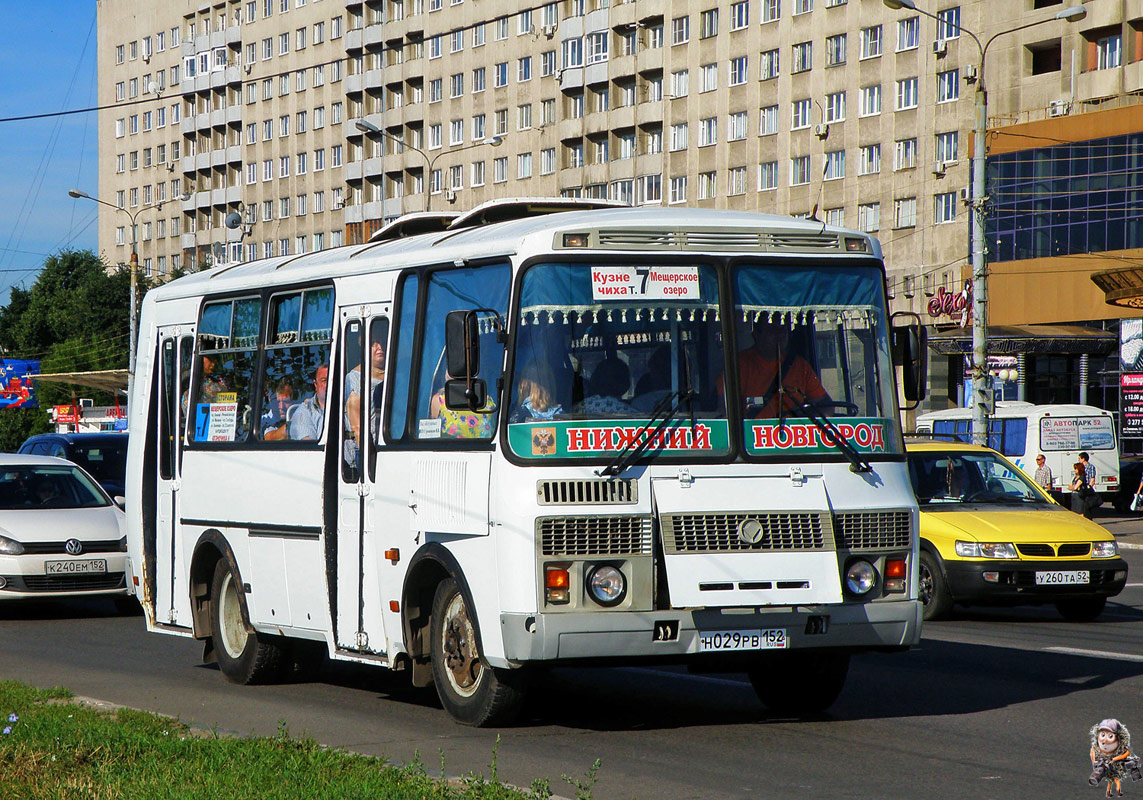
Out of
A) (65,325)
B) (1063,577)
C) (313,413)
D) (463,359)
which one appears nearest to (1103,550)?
(1063,577)

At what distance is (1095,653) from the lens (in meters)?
13.1

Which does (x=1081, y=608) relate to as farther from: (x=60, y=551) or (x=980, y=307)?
(x=980, y=307)

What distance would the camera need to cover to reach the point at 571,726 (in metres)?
9.41

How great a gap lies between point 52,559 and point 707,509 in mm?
9822

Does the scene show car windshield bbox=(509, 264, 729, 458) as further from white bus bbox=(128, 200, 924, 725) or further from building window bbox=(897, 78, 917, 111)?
building window bbox=(897, 78, 917, 111)

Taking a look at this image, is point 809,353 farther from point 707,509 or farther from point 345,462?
point 345,462

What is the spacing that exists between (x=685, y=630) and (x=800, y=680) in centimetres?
148

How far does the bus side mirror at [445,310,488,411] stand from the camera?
8.63 metres

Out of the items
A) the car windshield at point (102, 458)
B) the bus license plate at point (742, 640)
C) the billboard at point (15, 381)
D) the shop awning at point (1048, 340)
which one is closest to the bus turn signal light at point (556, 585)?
the bus license plate at point (742, 640)

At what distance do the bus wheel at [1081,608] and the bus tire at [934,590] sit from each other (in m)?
1.09

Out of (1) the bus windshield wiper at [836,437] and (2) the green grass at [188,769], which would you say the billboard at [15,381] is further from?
(1) the bus windshield wiper at [836,437]

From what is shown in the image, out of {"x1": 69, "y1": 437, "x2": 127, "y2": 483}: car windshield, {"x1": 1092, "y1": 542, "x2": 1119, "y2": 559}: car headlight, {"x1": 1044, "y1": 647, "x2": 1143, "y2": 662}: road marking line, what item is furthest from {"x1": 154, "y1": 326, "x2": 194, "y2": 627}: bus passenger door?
{"x1": 69, "y1": 437, "x2": 127, "y2": 483}: car windshield

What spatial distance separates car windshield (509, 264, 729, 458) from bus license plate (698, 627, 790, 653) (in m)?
0.93

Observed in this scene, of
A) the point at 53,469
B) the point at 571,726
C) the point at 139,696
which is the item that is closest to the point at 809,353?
the point at 571,726
